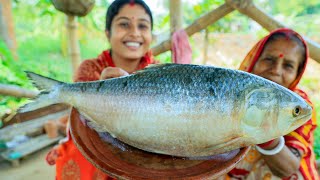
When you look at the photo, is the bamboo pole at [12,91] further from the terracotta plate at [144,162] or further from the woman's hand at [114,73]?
the terracotta plate at [144,162]

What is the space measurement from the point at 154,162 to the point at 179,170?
115 millimetres

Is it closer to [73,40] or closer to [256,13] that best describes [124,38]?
[256,13]

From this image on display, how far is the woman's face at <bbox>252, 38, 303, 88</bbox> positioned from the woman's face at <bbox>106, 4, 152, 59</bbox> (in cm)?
84

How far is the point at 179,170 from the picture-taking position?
103 centimetres

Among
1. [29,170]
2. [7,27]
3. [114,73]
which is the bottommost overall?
[29,170]

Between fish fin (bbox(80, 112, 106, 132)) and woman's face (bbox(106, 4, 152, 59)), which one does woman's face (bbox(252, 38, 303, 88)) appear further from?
fish fin (bbox(80, 112, 106, 132))

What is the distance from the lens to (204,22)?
3152 millimetres

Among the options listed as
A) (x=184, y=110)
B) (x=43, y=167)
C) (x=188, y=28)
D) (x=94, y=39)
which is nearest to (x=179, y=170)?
(x=184, y=110)

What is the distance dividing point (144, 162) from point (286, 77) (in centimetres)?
101

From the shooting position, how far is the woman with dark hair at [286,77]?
1.54 m

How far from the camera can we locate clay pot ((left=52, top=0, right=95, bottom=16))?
2686 millimetres

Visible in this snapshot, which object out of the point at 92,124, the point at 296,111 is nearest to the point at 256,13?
the point at 296,111

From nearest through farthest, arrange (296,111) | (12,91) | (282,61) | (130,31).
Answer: (296,111), (282,61), (130,31), (12,91)

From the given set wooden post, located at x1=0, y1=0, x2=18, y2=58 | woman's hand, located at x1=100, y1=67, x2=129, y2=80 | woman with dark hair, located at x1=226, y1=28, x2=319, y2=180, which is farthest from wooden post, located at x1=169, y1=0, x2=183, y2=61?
wooden post, located at x1=0, y1=0, x2=18, y2=58
